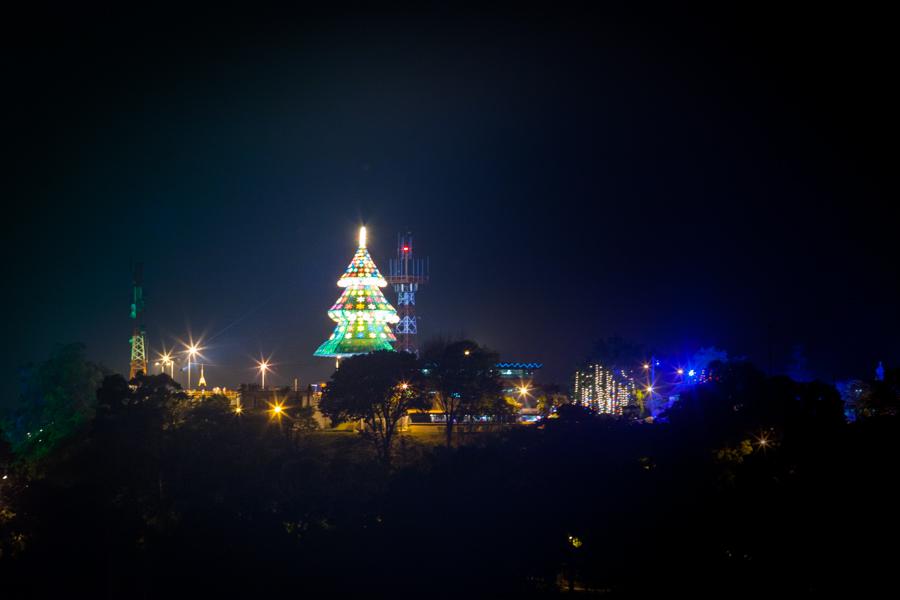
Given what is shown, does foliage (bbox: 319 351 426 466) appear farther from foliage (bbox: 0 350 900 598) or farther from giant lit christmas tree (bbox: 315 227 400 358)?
giant lit christmas tree (bbox: 315 227 400 358)

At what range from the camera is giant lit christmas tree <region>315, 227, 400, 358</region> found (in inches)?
3157

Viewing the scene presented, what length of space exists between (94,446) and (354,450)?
48.5 feet

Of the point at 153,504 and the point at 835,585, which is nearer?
the point at 835,585

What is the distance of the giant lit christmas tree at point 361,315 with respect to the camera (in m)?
80.2

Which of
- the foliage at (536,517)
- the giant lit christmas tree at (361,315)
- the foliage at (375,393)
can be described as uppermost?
the giant lit christmas tree at (361,315)

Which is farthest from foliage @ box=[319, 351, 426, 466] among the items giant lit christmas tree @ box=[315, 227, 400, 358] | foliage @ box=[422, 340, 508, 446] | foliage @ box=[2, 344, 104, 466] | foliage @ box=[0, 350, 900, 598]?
foliage @ box=[2, 344, 104, 466]

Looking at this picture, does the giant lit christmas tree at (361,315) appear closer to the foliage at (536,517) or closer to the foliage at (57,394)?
the foliage at (57,394)

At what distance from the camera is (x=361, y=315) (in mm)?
81062

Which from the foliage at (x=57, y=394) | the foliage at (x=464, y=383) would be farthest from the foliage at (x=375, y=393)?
the foliage at (x=57, y=394)

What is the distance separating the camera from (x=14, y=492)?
1697 inches

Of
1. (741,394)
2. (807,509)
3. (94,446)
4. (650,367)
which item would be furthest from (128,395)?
(650,367)

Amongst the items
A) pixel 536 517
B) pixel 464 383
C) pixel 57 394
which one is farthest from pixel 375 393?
pixel 57 394

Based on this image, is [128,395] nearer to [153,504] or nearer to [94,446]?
[94,446]

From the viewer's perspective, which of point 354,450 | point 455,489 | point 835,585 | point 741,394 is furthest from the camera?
point 354,450
